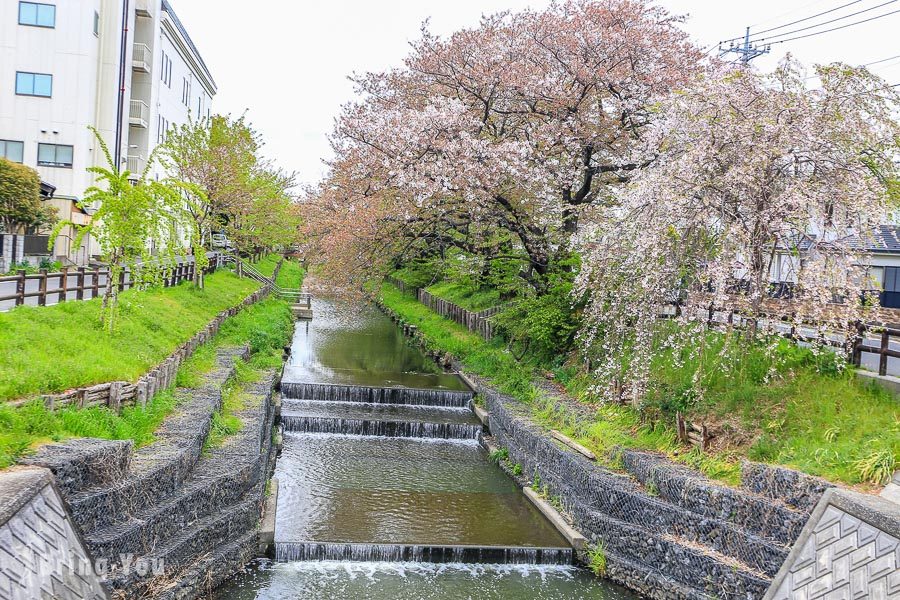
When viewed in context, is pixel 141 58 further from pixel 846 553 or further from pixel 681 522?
pixel 846 553

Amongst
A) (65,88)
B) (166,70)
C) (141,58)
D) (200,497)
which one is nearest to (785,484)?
(200,497)

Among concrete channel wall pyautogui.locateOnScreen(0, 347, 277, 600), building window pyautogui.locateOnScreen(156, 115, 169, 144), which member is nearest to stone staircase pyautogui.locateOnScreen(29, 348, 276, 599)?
concrete channel wall pyautogui.locateOnScreen(0, 347, 277, 600)

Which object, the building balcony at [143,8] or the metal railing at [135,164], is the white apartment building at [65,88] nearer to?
the building balcony at [143,8]

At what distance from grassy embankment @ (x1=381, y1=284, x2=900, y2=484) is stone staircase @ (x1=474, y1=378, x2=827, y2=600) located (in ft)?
1.77

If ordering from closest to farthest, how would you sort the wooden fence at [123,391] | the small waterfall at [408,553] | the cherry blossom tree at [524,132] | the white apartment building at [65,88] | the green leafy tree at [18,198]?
the wooden fence at [123,391] < the small waterfall at [408,553] < the cherry blossom tree at [524,132] < the green leafy tree at [18,198] < the white apartment building at [65,88]

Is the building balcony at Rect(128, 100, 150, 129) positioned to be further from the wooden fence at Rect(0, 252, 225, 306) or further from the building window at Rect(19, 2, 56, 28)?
the wooden fence at Rect(0, 252, 225, 306)

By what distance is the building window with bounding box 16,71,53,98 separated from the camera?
99.2ft

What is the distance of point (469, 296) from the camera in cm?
3284

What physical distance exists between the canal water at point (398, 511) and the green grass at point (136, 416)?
5.31ft

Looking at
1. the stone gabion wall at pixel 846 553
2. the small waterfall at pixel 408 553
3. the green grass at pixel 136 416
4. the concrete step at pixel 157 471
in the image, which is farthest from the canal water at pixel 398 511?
the stone gabion wall at pixel 846 553

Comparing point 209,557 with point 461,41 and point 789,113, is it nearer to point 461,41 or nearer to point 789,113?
point 789,113

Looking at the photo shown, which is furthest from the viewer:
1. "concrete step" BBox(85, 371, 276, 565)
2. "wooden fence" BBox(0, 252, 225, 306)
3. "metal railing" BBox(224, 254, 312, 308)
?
"metal railing" BBox(224, 254, 312, 308)

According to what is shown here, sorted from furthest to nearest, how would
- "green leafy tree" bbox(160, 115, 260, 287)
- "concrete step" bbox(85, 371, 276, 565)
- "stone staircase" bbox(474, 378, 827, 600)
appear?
"green leafy tree" bbox(160, 115, 260, 287) → "stone staircase" bbox(474, 378, 827, 600) → "concrete step" bbox(85, 371, 276, 565)

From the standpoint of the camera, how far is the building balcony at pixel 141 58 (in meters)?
34.9
